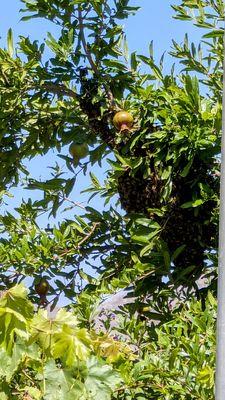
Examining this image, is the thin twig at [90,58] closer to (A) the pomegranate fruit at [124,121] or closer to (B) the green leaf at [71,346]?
(A) the pomegranate fruit at [124,121]

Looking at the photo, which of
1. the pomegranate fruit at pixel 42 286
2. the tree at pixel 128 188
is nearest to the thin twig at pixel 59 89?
the tree at pixel 128 188

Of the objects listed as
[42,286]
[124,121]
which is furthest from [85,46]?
[42,286]

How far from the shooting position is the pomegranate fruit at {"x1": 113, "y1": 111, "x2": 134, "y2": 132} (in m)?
2.90

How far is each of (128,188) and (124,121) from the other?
237mm

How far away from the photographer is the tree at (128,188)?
2395 mm

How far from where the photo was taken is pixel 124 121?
2904 millimetres

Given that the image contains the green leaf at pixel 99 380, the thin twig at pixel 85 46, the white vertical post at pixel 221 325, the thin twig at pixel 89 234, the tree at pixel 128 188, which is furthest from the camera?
the thin twig at pixel 89 234

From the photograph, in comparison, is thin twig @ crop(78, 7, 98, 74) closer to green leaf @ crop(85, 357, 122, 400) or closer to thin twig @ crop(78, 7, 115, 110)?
thin twig @ crop(78, 7, 115, 110)

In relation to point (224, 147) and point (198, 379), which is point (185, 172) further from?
point (224, 147)

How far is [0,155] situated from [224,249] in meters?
2.04

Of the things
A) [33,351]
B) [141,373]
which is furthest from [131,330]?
[33,351]

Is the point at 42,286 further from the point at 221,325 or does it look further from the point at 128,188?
the point at 221,325

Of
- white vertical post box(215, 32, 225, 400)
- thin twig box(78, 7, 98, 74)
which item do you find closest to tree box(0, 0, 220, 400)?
thin twig box(78, 7, 98, 74)

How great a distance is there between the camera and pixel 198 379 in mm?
2129
